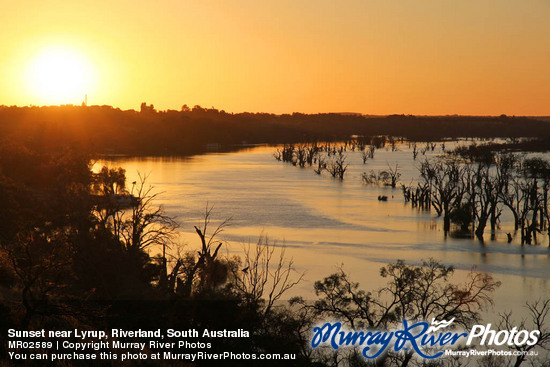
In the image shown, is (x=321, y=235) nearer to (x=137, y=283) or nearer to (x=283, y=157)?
(x=137, y=283)

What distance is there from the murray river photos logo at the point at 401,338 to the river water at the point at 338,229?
7.71 meters

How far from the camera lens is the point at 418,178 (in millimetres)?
94500

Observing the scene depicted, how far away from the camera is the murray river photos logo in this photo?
2262 cm

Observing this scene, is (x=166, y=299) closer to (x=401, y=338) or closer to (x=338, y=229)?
(x=401, y=338)

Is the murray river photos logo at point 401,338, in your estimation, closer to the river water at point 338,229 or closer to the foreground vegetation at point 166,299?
the foreground vegetation at point 166,299

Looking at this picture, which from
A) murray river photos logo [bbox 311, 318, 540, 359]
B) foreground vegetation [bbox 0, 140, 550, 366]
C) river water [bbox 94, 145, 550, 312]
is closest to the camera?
foreground vegetation [bbox 0, 140, 550, 366]

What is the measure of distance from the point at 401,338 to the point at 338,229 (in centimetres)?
3053

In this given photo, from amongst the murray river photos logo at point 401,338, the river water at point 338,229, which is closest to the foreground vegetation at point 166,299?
the murray river photos logo at point 401,338

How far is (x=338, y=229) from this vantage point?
2099 inches

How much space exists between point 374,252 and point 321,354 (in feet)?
69.6

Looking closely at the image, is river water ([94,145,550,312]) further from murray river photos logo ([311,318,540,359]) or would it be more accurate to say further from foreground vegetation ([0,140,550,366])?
murray river photos logo ([311,318,540,359])

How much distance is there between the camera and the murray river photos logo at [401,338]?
22.6 m

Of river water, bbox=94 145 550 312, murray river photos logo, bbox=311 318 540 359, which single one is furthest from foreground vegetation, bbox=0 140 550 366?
river water, bbox=94 145 550 312

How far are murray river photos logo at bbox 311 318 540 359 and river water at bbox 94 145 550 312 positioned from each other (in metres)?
7.71
